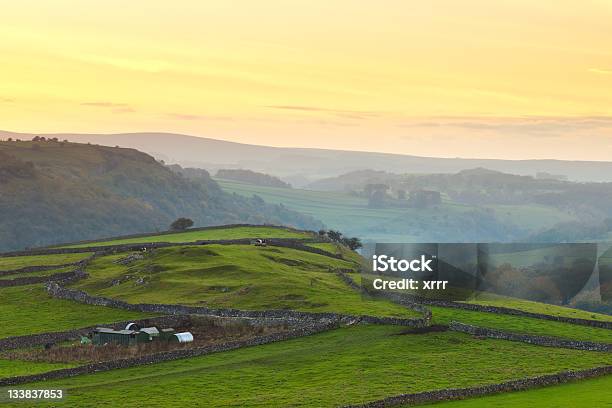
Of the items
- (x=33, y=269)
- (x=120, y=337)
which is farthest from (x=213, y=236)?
(x=120, y=337)

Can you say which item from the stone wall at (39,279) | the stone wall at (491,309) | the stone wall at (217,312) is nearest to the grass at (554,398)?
the stone wall at (217,312)

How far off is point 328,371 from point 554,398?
17.6 meters

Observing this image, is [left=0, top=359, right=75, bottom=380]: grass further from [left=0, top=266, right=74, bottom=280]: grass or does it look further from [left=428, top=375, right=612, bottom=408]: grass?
[left=0, top=266, right=74, bottom=280]: grass

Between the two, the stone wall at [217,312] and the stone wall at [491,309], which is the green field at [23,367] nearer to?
the stone wall at [217,312]

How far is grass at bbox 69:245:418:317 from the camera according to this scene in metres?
103

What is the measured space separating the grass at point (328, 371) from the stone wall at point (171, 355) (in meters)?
0.90

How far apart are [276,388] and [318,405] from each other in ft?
24.0

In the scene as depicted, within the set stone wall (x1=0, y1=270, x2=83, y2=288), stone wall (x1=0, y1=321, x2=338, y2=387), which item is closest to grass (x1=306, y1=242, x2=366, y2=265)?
stone wall (x1=0, y1=270, x2=83, y2=288)

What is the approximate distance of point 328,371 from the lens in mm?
70312

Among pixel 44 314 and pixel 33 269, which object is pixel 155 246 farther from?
pixel 44 314

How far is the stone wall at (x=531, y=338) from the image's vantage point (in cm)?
7844

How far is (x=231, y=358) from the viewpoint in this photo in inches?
3049

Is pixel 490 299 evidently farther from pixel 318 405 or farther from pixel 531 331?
pixel 318 405

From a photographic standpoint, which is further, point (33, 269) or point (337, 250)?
point (337, 250)
